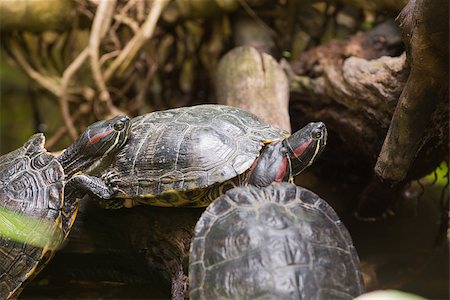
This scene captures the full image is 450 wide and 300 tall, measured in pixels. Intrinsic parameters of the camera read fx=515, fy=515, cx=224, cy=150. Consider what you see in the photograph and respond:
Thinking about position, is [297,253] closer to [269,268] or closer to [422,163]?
[269,268]

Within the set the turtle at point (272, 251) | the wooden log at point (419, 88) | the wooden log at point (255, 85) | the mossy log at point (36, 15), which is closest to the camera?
the turtle at point (272, 251)

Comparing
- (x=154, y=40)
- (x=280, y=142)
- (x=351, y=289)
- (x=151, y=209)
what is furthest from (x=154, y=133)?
(x=154, y=40)

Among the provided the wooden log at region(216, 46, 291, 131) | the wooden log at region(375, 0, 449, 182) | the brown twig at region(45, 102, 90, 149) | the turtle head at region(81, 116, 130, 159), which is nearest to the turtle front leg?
the turtle head at region(81, 116, 130, 159)

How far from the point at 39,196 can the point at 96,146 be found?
279mm

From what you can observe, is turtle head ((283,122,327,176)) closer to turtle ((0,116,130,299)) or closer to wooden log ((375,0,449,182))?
wooden log ((375,0,449,182))

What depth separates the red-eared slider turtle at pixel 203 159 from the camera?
183 cm

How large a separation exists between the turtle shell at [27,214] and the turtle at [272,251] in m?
0.66

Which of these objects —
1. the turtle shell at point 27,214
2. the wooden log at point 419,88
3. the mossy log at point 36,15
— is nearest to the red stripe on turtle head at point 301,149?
the wooden log at point 419,88

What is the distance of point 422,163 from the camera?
8.57 ft

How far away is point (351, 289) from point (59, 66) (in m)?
3.20

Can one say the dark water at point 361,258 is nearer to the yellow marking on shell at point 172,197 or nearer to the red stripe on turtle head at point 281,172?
the yellow marking on shell at point 172,197

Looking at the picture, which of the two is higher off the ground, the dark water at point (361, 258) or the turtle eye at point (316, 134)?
the turtle eye at point (316, 134)

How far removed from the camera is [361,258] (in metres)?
2.77

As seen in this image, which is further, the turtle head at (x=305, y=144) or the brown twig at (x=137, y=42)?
the brown twig at (x=137, y=42)
